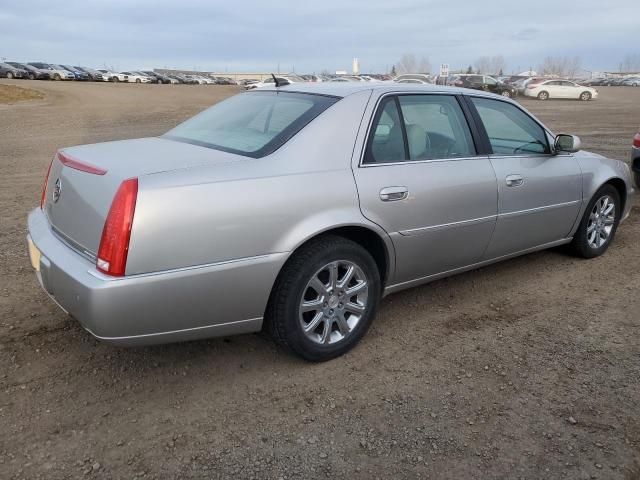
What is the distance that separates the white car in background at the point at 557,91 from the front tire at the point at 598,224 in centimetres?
3390

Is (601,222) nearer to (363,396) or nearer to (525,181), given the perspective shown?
(525,181)

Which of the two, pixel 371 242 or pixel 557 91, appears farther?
pixel 557 91

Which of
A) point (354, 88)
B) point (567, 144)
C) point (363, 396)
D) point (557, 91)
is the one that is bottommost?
point (363, 396)

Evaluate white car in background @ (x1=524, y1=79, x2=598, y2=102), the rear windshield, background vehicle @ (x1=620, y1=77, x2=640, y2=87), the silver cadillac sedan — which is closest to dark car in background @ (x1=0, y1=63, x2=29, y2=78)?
white car in background @ (x1=524, y1=79, x2=598, y2=102)

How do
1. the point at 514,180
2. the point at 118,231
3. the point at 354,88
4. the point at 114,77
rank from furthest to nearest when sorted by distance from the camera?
the point at 114,77
the point at 514,180
the point at 354,88
the point at 118,231

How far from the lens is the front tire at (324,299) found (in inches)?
120

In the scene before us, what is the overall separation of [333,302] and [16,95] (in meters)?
27.4

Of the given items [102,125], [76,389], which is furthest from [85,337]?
[102,125]

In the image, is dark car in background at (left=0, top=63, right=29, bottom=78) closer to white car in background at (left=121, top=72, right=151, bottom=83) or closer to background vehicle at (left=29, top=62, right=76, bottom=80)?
background vehicle at (left=29, top=62, right=76, bottom=80)

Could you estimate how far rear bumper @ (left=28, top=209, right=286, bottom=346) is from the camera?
258 centimetres

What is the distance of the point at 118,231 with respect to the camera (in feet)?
8.38

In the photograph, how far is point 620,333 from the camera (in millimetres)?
3730

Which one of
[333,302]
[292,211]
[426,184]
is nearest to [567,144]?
[426,184]

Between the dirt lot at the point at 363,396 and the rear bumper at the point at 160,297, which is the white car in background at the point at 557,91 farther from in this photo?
the rear bumper at the point at 160,297
